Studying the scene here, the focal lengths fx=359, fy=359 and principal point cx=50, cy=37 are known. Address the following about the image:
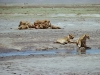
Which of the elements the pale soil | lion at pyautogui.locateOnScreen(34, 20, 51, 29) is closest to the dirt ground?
the pale soil

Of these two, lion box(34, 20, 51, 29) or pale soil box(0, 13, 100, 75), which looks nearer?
pale soil box(0, 13, 100, 75)

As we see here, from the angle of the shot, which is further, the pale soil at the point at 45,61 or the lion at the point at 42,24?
the lion at the point at 42,24

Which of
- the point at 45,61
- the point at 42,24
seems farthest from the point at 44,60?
the point at 42,24

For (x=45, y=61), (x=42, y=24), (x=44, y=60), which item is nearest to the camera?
(x=45, y=61)

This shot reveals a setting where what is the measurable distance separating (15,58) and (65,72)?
3.21 metres

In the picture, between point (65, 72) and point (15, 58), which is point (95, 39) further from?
point (65, 72)

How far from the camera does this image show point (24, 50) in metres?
16.4

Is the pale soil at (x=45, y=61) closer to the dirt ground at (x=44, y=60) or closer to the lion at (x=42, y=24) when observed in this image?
the dirt ground at (x=44, y=60)

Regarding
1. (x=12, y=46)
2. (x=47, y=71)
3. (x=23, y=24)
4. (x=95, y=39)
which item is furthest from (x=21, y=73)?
A: (x=23, y=24)

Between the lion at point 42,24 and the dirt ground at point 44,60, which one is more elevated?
the lion at point 42,24

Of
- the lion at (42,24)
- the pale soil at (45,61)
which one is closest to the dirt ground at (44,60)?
the pale soil at (45,61)

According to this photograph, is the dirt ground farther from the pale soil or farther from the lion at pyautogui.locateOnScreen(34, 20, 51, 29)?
the lion at pyautogui.locateOnScreen(34, 20, 51, 29)

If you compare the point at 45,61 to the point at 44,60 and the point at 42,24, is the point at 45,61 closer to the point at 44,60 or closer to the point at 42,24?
the point at 44,60

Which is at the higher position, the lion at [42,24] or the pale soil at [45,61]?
the lion at [42,24]
